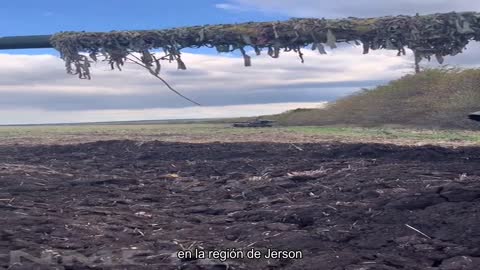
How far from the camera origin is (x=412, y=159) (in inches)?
386

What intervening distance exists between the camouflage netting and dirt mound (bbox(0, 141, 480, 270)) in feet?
4.55

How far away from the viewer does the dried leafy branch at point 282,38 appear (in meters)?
8.53

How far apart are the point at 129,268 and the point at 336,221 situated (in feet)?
5.57

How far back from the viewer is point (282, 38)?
881 centimetres

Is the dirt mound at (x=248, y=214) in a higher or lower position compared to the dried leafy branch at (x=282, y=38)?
lower

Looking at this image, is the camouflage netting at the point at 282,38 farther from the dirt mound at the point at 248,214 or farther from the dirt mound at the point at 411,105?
the dirt mound at the point at 411,105

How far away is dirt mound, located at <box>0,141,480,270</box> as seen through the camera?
4.55 meters

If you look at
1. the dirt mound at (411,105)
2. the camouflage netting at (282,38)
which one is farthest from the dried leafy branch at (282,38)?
the dirt mound at (411,105)

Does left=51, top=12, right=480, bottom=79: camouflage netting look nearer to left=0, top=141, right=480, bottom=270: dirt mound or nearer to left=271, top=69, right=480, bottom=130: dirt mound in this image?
left=0, top=141, right=480, bottom=270: dirt mound

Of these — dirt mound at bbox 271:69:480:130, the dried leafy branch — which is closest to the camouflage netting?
the dried leafy branch

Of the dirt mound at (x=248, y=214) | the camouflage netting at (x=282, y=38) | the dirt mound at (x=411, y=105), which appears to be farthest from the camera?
the dirt mound at (x=411, y=105)

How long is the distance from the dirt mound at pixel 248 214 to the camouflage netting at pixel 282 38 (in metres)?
1.39

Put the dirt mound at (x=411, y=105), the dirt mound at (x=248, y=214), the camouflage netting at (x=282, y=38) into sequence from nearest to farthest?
Result: the dirt mound at (x=248, y=214) → the camouflage netting at (x=282, y=38) → the dirt mound at (x=411, y=105)

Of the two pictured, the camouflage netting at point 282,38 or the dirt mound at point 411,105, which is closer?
the camouflage netting at point 282,38
